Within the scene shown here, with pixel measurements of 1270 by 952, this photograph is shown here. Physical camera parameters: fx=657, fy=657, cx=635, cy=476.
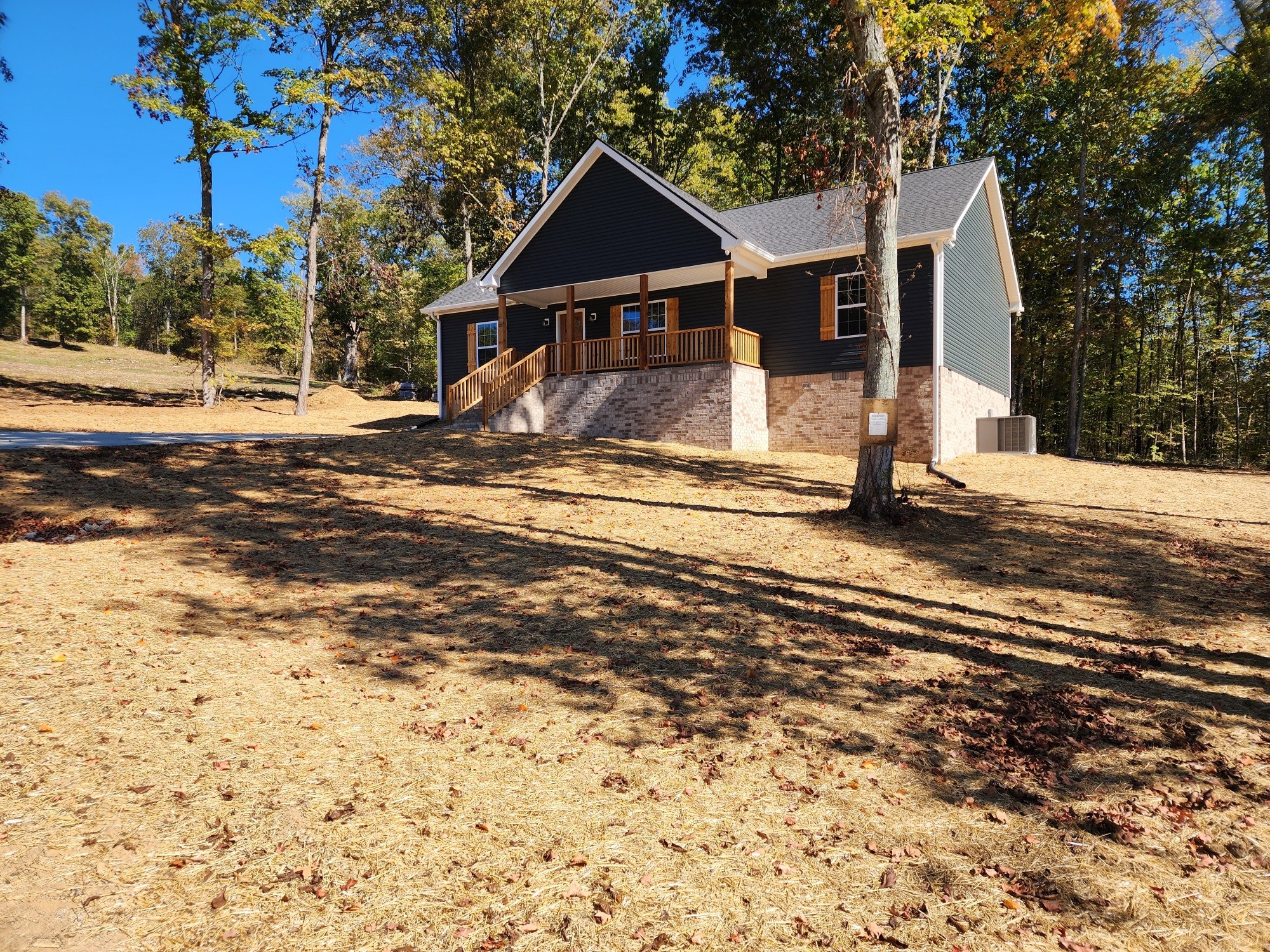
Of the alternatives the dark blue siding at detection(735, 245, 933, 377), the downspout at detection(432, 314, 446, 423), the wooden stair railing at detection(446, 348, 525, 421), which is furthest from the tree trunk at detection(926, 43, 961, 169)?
the downspout at detection(432, 314, 446, 423)

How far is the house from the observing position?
642 inches

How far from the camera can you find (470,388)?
2059cm

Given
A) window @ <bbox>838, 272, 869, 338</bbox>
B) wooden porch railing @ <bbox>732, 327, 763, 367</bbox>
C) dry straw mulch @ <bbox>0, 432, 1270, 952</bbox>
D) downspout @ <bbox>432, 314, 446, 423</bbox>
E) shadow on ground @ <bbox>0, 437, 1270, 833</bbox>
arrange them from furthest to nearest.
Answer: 1. downspout @ <bbox>432, 314, 446, 423</bbox>
2. window @ <bbox>838, 272, 869, 338</bbox>
3. wooden porch railing @ <bbox>732, 327, 763, 367</bbox>
4. shadow on ground @ <bbox>0, 437, 1270, 833</bbox>
5. dry straw mulch @ <bbox>0, 432, 1270, 952</bbox>

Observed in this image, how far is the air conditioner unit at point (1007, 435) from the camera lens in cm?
1998

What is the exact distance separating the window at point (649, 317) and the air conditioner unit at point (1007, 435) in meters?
10.2

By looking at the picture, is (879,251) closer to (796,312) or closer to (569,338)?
(796,312)

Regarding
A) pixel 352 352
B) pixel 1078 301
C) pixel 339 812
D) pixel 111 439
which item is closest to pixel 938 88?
pixel 1078 301

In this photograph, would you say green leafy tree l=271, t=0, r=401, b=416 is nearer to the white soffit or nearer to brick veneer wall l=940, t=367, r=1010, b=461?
the white soffit

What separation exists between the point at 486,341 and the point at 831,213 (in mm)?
13996

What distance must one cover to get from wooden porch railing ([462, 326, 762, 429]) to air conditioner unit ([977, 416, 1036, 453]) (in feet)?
25.7

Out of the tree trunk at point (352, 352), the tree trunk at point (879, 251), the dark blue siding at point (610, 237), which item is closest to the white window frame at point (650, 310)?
the dark blue siding at point (610, 237)

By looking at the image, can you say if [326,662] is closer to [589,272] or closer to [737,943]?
[737,943]

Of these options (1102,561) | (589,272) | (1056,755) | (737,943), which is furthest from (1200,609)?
(589,272)

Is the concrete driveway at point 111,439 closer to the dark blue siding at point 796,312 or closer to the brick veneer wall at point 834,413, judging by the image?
the dark blue siding at point 796,312
